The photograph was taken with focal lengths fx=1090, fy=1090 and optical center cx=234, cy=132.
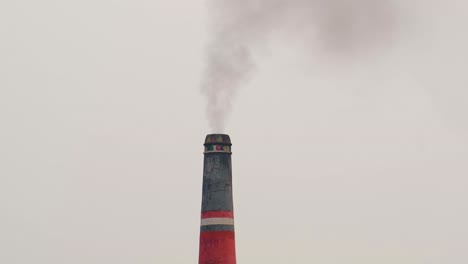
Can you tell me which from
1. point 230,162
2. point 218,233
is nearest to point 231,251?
point 218,233

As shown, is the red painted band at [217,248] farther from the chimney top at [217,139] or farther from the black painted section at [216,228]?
the chimney top at [217,139]

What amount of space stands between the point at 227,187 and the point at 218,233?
6.36 feet

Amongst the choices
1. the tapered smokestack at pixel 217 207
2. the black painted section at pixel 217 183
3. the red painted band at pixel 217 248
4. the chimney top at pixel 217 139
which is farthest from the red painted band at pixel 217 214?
the chimney top at pixel 217 139

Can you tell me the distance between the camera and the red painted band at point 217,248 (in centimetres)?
4359

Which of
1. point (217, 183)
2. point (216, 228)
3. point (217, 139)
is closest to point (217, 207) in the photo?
point (216, 228)

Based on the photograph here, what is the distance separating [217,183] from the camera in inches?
1732

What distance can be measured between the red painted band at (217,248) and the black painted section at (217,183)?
1049 mm

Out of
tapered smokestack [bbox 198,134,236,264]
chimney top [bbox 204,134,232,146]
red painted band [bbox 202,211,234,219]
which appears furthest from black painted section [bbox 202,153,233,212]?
chimney top [bbox 204,134,232,146]

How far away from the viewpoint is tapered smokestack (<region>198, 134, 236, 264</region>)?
4362 centimetres

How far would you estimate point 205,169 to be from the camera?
44.5 metres

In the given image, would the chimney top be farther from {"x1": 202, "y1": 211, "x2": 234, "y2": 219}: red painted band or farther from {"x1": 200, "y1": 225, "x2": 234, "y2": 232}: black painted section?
{"x1": 200, "y1": 225, "x2": 234, "y2": 232}: black painted section

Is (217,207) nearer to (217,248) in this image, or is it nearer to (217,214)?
(217,214)

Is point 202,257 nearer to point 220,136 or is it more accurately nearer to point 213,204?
point 213,204

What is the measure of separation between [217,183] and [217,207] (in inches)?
38.7
